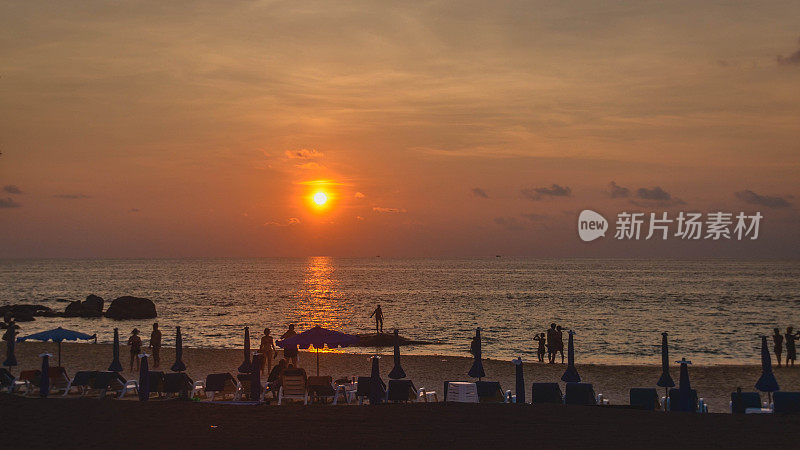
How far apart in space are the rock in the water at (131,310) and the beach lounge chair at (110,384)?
2420 inches

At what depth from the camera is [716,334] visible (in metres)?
58.4

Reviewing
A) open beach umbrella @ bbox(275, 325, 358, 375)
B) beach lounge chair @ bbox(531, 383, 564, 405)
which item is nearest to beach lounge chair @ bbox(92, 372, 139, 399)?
open beach umbrella @ bbox(275, 325, 358, 375)

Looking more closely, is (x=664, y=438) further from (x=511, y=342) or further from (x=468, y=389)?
(x=511, y=342)

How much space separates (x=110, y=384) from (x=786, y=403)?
641 inches

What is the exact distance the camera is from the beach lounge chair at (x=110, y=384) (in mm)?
18453

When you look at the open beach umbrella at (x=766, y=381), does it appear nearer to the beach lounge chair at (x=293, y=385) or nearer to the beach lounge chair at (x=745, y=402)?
the beach lounge chair at (x=745, y=402)

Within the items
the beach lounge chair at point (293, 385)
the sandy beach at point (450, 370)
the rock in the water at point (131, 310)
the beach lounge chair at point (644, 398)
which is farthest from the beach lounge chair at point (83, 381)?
the rock in the water at point (131, 310)

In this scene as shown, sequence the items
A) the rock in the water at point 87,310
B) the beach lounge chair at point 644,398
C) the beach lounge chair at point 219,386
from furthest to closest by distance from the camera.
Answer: the rock in the water at point 87,310
the beach lounge chair at point 219,386
the beach lounge chair at point 644,398

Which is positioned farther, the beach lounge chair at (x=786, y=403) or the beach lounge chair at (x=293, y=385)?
the beach lounge chair at (x=293, y=385)

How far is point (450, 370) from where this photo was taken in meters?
26.9

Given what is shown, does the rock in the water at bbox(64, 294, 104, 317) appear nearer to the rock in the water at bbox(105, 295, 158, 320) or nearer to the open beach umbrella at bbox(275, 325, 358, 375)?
the rock in the water at bbox(105, 295, 158, 320)

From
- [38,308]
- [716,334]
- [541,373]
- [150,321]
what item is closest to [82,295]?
[38,308]

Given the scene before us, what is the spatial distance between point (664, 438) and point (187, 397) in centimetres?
1206

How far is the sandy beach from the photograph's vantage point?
24375 millimetres
